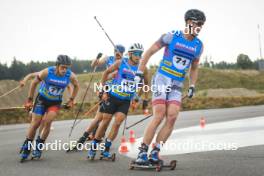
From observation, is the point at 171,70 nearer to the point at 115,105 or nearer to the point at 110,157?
the point at 115,105

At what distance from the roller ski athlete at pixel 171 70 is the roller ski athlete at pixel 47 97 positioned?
263 centimetres

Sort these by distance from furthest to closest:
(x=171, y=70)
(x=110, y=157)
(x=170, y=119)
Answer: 1. (x=110, y=157)
2. (x=171, y=70)
3. (x=170, y=119)

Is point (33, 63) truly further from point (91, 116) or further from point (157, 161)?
point (157, 161)

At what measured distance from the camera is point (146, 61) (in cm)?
796

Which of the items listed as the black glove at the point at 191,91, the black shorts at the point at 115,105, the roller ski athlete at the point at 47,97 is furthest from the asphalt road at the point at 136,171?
the black glove at the point at 191,91

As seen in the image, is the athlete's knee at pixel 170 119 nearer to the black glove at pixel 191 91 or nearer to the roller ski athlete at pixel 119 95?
the black glove at pixel 191 91

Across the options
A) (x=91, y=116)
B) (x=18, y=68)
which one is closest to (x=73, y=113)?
(x=91, y=116)

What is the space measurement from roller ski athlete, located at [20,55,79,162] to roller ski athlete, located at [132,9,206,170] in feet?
8.62

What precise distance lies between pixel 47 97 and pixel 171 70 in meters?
3.40

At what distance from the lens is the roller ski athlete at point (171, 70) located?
7.77 meters

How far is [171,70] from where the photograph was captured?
796cm

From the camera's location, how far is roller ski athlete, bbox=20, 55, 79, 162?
997 cm

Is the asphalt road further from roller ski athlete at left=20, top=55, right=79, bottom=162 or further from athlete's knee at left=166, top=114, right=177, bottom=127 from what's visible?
athlete's knee at left=166, top=114, right=177, bottom=127

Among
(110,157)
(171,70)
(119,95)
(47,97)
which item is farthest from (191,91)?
(47,97)
